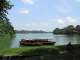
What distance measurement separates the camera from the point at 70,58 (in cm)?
1525

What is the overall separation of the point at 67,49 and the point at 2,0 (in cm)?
831

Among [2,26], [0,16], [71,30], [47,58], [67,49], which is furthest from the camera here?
[71,30]

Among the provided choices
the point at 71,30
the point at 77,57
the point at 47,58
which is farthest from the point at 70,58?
the point at 71,30

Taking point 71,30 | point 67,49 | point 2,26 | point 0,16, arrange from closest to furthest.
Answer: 1. point 67,49
2. point 0,16
3. point 2,26
4. point 71,30

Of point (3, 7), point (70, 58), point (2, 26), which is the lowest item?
point (70, 58)

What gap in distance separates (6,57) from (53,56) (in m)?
3.01

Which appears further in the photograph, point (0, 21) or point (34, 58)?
point (0, 21)

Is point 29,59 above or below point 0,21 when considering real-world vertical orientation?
below

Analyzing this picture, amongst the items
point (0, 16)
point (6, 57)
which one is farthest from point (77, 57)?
point (0, 16)

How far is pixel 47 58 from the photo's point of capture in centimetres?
1503

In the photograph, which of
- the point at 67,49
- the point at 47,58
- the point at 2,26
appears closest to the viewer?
the point at 47,58

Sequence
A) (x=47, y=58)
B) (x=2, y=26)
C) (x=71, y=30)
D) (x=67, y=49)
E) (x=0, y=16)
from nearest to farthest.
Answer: (x=47, y=58)
(x=67, y=49)
(x=0, y=16)
(x=2, y=26)
(x=71, y=30)

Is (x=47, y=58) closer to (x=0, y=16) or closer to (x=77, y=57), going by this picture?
(x=77, y=57)

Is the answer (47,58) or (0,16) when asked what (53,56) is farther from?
(0,16)
